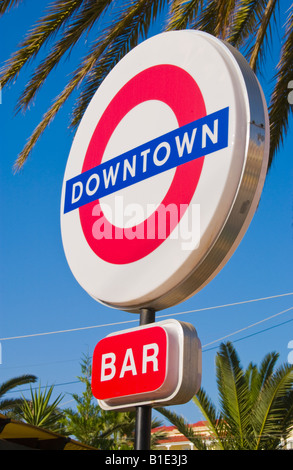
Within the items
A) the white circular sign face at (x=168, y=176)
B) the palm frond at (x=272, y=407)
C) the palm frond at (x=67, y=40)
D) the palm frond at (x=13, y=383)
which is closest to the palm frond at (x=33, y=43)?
the palm frond at (x=67, y=40)

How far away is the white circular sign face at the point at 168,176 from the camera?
2100 mm

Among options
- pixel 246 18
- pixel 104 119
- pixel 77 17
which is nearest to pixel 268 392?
pixel 246 18

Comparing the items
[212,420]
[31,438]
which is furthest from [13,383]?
[31,438]

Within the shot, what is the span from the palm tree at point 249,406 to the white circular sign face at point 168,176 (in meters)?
9.99

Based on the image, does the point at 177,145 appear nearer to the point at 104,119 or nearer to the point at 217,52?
the point at 217,52

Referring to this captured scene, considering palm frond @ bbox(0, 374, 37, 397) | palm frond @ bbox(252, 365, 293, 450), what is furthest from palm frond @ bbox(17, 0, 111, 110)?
palm frond @ bbox(0, 374, 37, 397)

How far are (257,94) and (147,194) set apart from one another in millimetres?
514

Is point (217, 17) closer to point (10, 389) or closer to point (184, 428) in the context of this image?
point (184, 428)

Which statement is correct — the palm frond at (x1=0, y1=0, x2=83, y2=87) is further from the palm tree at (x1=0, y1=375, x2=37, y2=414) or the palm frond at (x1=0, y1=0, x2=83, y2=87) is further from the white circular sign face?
the palm tree at (x1=0, y1=375, x2=37, y2=414)

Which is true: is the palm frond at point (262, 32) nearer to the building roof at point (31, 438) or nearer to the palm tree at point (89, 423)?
the building roof at point (31, 438)

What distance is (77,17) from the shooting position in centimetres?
541

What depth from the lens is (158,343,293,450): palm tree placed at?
1180 cm

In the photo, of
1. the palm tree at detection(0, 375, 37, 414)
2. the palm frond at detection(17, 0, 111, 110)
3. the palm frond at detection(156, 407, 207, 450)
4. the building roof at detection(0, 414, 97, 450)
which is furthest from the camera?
the palm tree at detection(0, 375, 37, 414)

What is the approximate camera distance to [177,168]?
2230mm
